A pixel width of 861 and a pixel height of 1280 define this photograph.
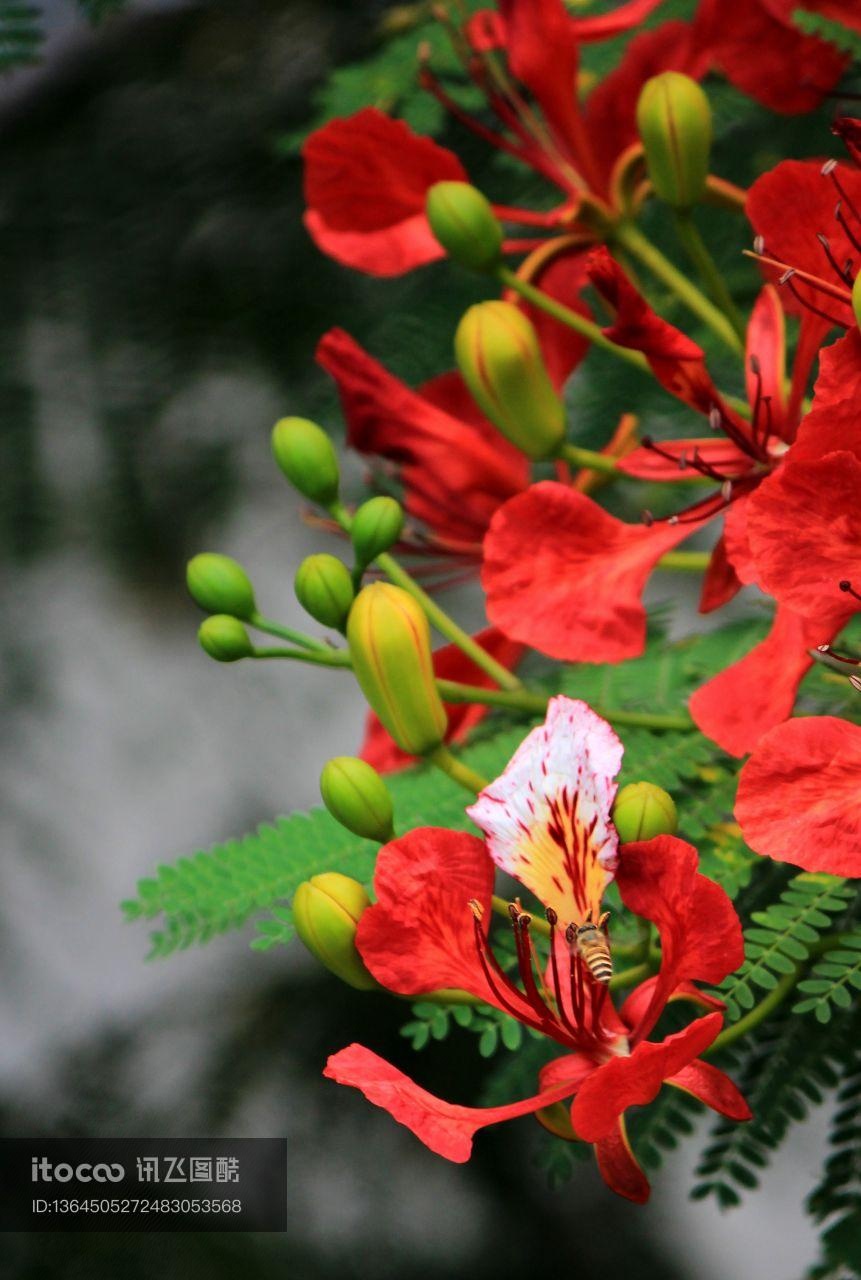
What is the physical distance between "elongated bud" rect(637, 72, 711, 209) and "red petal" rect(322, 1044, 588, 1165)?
43cm

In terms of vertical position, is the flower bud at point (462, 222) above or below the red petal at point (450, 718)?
above

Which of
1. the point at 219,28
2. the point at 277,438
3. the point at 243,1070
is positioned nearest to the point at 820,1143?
the point at 243,1070

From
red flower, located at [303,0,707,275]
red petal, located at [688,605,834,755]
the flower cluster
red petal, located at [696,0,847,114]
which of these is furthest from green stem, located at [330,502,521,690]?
red petal, located at [696,0,847,114]

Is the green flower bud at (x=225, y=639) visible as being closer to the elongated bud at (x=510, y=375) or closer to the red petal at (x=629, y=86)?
the elongated bud at (x=510, y=375)

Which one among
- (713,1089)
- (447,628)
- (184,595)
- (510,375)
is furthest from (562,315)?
(184,595)

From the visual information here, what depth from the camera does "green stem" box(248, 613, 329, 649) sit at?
0.73 metres

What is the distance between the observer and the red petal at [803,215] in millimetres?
631

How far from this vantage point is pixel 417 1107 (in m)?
0.54

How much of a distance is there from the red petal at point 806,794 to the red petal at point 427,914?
11 cm

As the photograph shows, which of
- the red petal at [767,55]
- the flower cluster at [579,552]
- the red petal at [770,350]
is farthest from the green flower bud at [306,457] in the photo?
the red petal at [767,55]

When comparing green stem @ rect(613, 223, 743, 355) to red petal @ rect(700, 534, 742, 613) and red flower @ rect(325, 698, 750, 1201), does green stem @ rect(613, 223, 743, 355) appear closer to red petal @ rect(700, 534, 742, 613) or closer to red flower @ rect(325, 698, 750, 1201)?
red petal @ rect(700, 534, 742, 613)

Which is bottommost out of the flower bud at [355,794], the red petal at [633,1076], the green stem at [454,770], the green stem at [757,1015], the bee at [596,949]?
the green stem at [757,1015]

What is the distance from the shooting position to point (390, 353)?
109 centimetres

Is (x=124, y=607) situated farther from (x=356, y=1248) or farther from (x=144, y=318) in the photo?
(x=356, y=1248)
